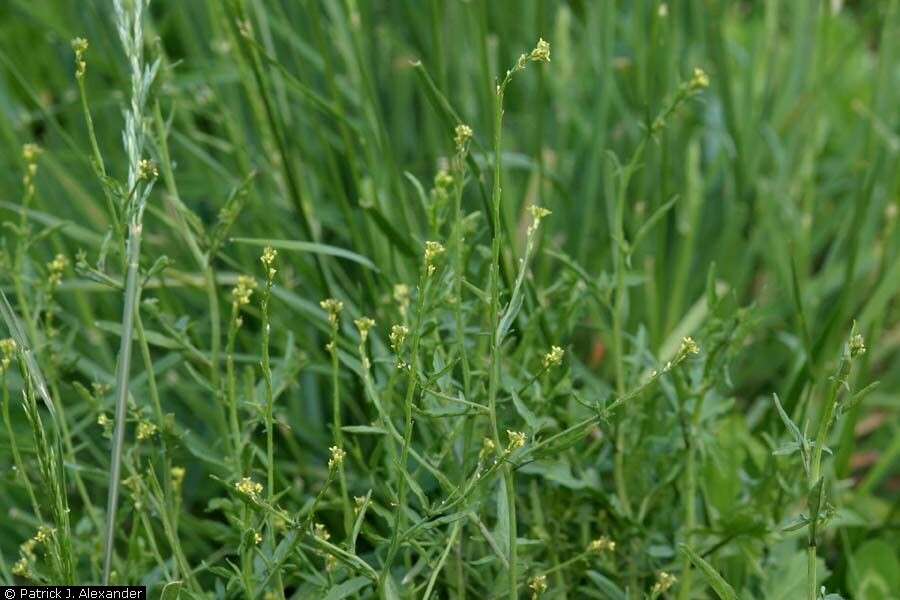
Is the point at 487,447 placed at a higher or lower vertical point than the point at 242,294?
lower

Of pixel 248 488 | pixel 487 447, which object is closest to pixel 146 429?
pixel 248 488

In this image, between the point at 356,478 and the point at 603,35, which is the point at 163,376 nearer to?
the point at 356,478

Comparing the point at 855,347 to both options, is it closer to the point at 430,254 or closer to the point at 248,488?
the point at 430,254

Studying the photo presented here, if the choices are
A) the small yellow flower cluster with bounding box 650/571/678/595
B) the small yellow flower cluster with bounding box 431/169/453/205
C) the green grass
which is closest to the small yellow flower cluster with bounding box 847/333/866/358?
the green grass

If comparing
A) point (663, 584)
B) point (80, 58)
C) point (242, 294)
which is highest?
point (80, 58)

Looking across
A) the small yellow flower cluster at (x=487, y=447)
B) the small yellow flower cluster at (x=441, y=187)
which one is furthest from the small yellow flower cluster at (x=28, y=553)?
the small yellow flower cluster at (x=441, y=187)

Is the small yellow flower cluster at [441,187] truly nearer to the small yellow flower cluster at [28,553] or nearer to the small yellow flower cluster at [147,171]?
the small yellow flower cluster at [147,171]

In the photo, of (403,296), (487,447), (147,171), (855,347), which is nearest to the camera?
(855,347)

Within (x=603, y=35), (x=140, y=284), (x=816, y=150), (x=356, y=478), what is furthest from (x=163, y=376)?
(x=816, y=150)
